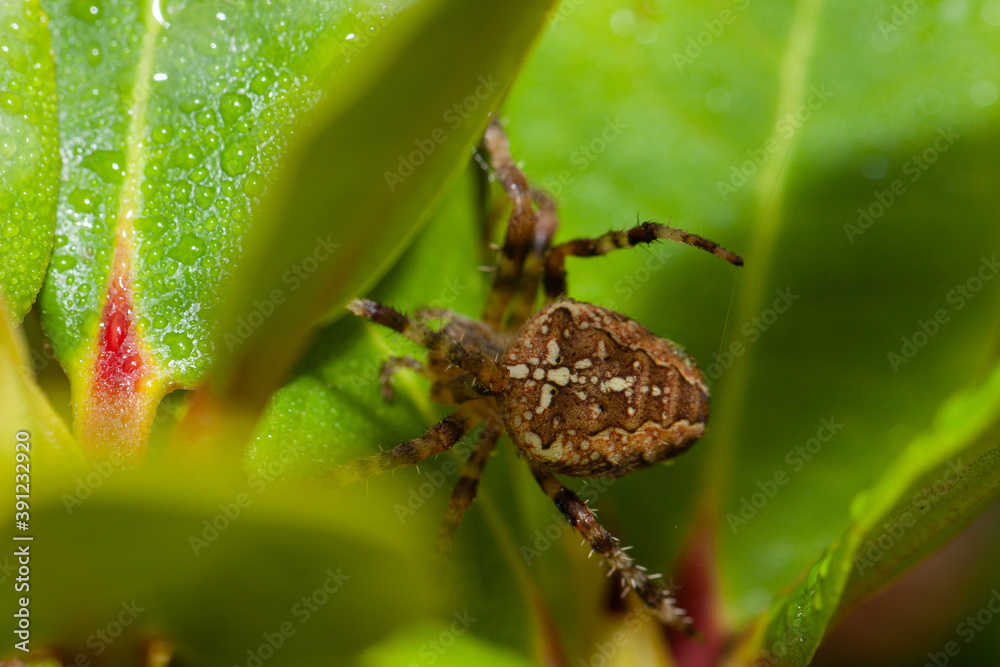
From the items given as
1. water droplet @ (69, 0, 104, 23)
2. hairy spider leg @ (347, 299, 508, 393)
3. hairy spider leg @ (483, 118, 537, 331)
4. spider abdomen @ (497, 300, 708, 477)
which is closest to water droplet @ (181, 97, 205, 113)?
water droplet @ (69, 0, 104, 23)

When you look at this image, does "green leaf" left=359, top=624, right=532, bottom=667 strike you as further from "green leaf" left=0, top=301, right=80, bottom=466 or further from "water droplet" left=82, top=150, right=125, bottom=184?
"water droplet" left=82, top=150, right=125, bottom=184

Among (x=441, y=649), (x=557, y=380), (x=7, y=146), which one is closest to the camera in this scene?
(x=7, y=146)

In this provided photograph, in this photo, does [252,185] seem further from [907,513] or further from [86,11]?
[907,513]

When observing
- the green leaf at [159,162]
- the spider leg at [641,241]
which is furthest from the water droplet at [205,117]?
the spider leg at [641,241]

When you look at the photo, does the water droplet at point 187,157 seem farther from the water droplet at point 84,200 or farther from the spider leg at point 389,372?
the spider leg at point 389,372

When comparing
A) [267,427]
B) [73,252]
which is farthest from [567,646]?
[73,252]

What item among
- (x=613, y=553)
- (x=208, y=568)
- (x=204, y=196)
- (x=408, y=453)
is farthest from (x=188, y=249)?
(x=613, y=553)
